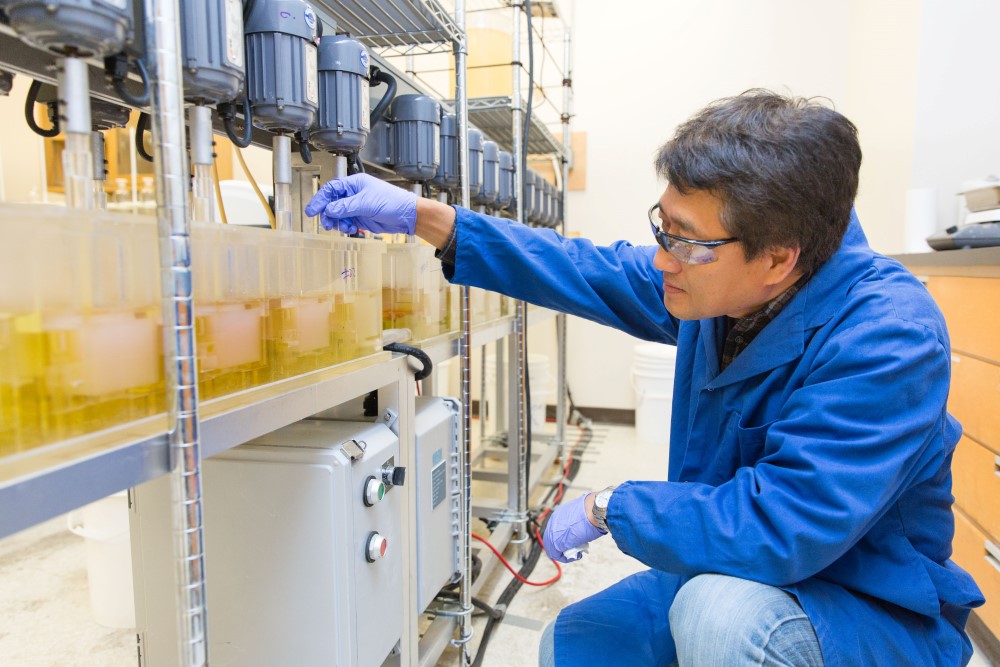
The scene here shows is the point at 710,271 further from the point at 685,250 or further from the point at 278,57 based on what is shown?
the point at 278,57

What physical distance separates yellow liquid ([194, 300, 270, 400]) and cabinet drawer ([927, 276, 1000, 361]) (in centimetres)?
154

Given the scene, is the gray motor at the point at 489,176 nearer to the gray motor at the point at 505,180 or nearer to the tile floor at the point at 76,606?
the gray motor at the point at 505,180

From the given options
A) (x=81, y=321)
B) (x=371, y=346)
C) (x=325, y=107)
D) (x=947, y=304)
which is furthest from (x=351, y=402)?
(x=947, y=304)

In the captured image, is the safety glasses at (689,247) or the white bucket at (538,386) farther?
the white bucket at (538,386)

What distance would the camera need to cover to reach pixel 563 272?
116 centimetres

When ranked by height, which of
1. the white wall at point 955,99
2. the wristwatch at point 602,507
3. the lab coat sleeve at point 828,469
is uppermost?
the white wall at point 955,99

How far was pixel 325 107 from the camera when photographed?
933mm

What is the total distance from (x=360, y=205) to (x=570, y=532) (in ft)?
1.95

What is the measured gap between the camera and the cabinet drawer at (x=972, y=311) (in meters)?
1.43

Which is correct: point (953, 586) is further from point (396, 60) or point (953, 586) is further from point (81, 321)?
point (396, 60)

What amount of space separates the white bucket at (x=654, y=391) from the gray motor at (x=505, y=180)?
4.36 ft

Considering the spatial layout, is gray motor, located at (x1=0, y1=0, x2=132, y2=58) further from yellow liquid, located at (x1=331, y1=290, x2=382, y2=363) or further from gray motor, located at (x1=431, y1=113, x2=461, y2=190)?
gray motor, located at (x1=431, y1=113, x2=461, y2=190)

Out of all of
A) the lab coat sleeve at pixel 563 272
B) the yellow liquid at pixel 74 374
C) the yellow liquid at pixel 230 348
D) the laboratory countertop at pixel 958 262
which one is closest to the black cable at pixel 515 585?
the lab coat sleeve at pixel 563 272

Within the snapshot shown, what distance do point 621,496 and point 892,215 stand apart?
7.73 feet
